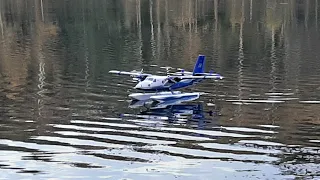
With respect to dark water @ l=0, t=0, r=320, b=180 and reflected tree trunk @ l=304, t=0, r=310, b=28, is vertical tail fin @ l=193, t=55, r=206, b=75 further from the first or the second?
reflected tree trunk @ l=304, t=0, r=310, b=28

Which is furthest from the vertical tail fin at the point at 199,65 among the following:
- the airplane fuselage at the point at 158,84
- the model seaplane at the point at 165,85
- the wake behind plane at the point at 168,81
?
the airplane fuselage at the point at 158,84

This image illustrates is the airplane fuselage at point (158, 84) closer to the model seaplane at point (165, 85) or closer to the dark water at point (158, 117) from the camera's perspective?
the model seaplane at point (165, 85)

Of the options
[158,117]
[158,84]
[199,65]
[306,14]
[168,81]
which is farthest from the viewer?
[306,14]

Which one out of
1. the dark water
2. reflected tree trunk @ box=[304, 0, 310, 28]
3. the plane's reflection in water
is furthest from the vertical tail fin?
reflected tree trunk @ box=[304, 0, 310, 28]

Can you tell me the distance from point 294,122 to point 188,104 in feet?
25.9

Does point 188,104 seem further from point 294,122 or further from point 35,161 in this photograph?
point 35,161

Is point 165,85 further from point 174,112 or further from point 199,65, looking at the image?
point 174,112

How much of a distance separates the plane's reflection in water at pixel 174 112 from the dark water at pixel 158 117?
252mm

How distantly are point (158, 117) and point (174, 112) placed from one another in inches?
68.2

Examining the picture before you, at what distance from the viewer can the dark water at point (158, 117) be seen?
23984 mm

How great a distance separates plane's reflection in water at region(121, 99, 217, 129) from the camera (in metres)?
33.3

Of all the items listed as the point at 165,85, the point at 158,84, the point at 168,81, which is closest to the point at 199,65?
the point at 168,81

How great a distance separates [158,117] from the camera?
111ft

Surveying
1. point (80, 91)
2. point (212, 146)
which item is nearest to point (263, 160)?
point (212, 146)
